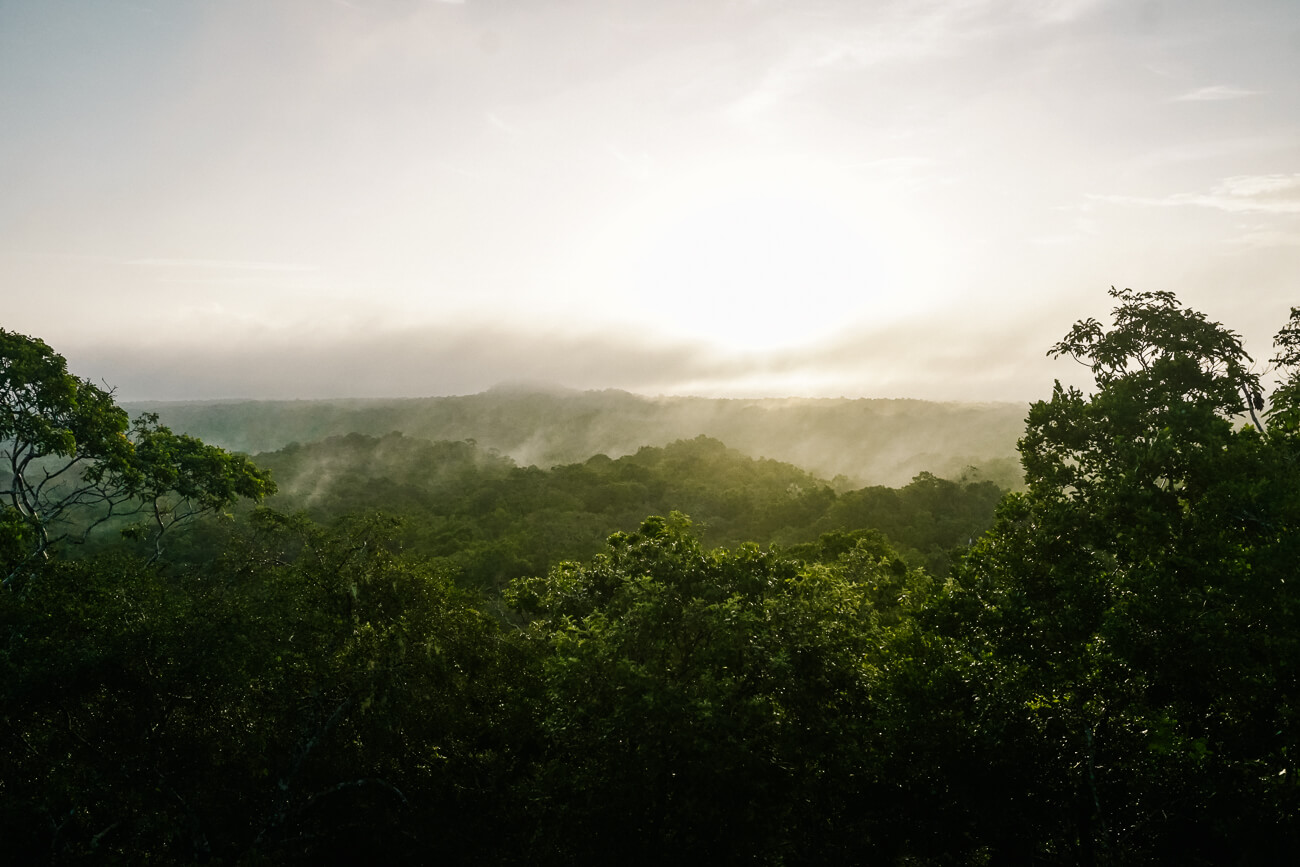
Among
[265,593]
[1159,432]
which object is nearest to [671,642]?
[265,593]

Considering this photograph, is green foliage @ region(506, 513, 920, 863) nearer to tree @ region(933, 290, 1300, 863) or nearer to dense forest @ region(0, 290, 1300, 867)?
dense forest @ region(0, 290, 1300, 867)

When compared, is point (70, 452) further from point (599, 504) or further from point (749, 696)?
point (599, 504)

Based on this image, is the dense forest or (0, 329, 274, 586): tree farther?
(0, 329, 274, 586): tree

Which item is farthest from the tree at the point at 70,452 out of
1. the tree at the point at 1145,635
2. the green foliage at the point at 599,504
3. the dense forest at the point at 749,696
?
the tree at the point at 1145,635

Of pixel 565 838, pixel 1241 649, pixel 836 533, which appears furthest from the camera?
pixel 836 533

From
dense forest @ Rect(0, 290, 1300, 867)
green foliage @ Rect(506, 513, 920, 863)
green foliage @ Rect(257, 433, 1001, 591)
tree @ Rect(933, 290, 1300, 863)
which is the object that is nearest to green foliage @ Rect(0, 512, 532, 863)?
dense forest @ Rect(0, 290, 1300, 867)

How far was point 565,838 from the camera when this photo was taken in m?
12.1

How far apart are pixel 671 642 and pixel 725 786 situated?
2.69m

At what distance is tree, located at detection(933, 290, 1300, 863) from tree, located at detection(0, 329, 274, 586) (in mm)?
22494

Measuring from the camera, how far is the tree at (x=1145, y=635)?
37.7ft

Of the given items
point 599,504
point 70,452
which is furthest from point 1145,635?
point 599,504

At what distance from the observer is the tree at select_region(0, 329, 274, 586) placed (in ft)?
64.0

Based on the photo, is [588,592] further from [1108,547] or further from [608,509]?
[608,509]

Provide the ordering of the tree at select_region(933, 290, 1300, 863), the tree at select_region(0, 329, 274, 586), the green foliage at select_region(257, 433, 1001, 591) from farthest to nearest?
the green foliage at select_region(257, 433, 1001, 591) < the tree at select_region(0, 329, 274, 586) < the tree at select_region(933, 290, 1300, 863)
